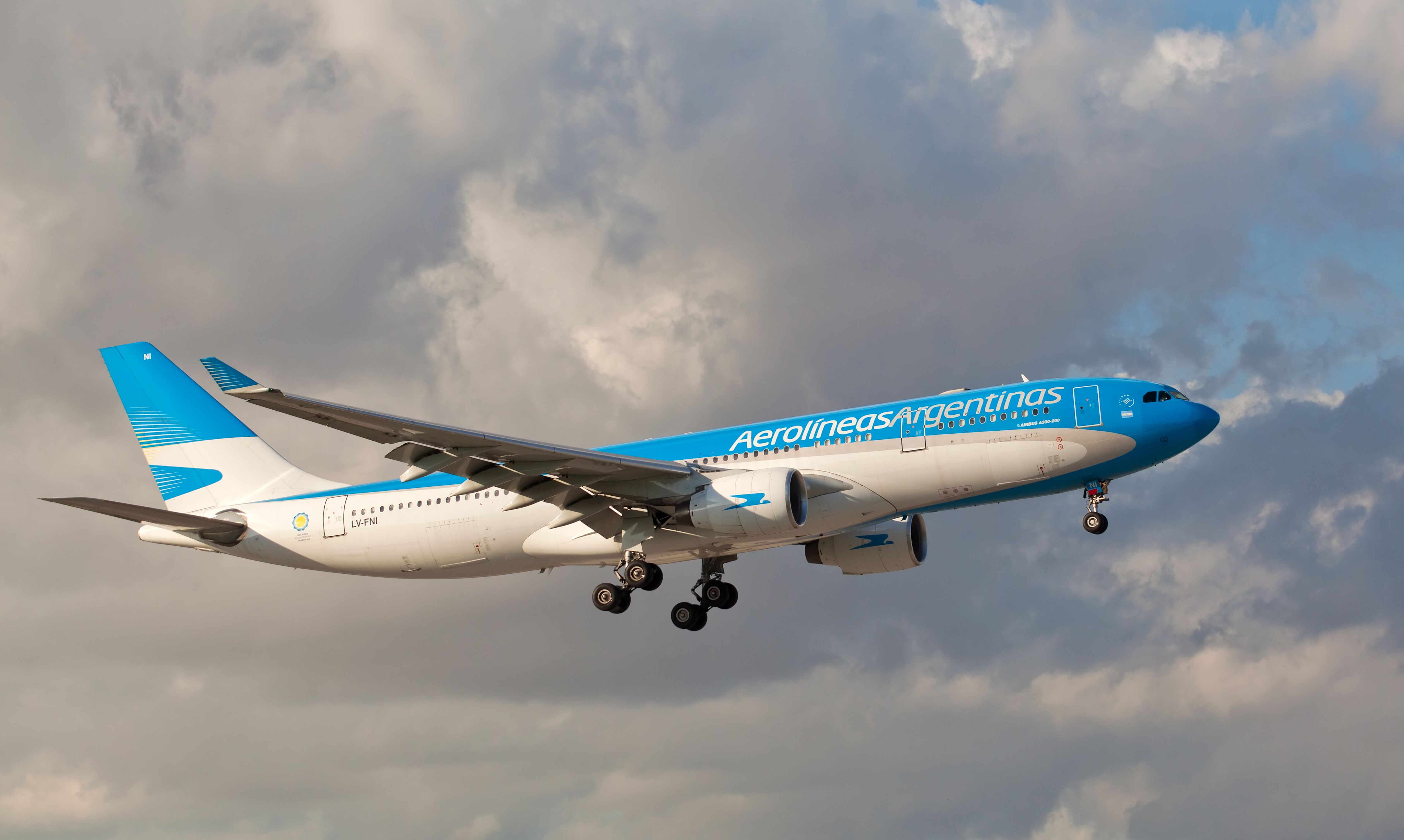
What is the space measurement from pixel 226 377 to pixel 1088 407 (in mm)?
22369

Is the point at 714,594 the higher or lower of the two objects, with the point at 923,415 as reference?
lower

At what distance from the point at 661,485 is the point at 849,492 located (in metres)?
5.35

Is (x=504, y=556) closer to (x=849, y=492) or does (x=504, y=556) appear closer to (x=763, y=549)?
(x=763, y=549)

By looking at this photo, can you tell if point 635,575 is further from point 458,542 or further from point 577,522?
point 458,542

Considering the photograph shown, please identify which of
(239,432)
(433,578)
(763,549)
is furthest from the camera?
(239,432)

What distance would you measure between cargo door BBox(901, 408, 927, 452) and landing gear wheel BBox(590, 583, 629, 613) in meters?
10.5

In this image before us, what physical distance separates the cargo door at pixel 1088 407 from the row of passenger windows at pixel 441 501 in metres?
17.0

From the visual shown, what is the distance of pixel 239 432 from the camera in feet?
160

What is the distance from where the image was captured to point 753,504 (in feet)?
124

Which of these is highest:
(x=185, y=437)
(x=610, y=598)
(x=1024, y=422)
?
(x=185, y=437)

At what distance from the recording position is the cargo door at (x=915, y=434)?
38375mm

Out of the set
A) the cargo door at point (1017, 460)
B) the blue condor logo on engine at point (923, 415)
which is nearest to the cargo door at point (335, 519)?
the blue condor logo on engine at point (923, 415)

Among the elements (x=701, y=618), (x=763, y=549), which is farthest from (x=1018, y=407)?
(x=701, y=618)

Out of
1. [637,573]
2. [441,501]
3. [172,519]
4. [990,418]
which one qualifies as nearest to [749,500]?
[637,573]
